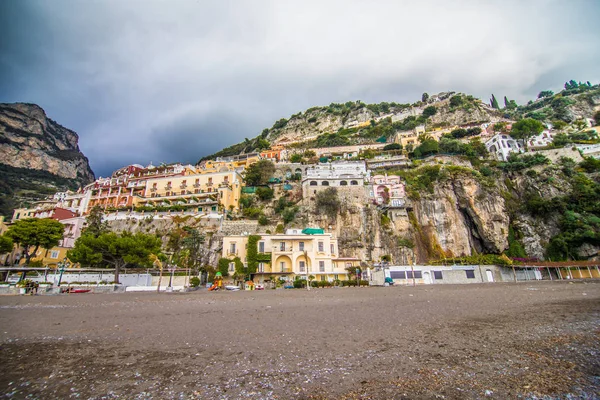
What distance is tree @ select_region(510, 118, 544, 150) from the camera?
56.8 metres

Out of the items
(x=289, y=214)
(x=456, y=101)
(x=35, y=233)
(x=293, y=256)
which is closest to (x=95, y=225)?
(x=35, y=233)

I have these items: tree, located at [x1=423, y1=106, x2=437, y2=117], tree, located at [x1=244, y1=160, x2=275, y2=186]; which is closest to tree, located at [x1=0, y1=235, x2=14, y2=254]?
tree, located at [x1=244, y1=160, x2=275, y2=186]

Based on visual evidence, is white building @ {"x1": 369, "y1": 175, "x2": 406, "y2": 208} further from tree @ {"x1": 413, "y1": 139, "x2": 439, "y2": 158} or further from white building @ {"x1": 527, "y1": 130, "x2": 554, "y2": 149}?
white building @ {"x1": 527, "y1": 130, "x2": 554, "y2": 149}

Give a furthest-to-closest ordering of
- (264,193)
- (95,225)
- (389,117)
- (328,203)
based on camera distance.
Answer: (389,117) < (264,193) < (328,203) < (95,225)

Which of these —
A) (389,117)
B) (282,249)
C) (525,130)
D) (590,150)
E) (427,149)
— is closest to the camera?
(282,249)

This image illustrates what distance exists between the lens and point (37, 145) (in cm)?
10306

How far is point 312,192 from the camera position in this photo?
4472cm

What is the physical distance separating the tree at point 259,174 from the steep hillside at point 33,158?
6710cm

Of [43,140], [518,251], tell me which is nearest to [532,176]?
[518,251]

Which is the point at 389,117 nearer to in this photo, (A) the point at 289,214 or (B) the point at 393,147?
(B) the point at 393,147

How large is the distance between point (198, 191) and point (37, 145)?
93266 mm

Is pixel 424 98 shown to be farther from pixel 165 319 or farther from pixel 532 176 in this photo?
pixel 165 319

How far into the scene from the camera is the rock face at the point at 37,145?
313 feet

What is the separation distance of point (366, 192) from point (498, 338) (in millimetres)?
38261
